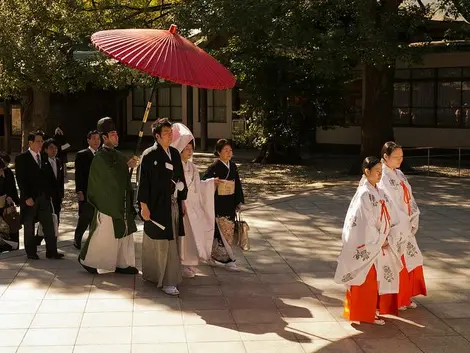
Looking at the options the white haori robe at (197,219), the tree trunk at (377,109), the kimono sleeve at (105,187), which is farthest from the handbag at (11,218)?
the tree trunk at (377,109)

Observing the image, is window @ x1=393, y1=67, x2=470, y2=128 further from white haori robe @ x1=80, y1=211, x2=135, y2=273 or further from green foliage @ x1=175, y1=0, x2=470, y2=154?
white haori robe @ x1=80, y1=211, x2=135, y2=273

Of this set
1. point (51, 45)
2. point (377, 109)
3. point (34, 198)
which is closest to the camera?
point (34, 198)

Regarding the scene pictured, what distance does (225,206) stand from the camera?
8.18m

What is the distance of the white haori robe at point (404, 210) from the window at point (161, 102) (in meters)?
23.1

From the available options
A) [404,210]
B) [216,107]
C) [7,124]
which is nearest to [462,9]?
[404,210]

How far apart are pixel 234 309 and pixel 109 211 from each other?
199 centimetres

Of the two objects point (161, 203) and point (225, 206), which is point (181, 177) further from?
point (225, 206)

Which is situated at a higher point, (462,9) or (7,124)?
(462,9)

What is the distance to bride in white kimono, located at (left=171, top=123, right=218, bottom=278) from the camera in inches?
307

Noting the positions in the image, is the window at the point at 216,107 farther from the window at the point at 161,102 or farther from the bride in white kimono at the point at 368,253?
the bride in white kimono at the point at 368,253

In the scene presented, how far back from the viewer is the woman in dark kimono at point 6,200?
29.2ft

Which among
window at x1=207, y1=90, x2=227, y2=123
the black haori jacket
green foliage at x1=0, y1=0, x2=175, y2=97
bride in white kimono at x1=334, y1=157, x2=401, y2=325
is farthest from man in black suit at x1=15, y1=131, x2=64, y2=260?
window at x1=207, y1=90, x2=227, y2=123

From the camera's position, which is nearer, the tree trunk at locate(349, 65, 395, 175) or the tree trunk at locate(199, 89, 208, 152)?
the tree trunk at locate(349, 65, 395, 175)

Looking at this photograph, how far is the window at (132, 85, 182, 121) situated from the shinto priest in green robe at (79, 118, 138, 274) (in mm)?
21381
